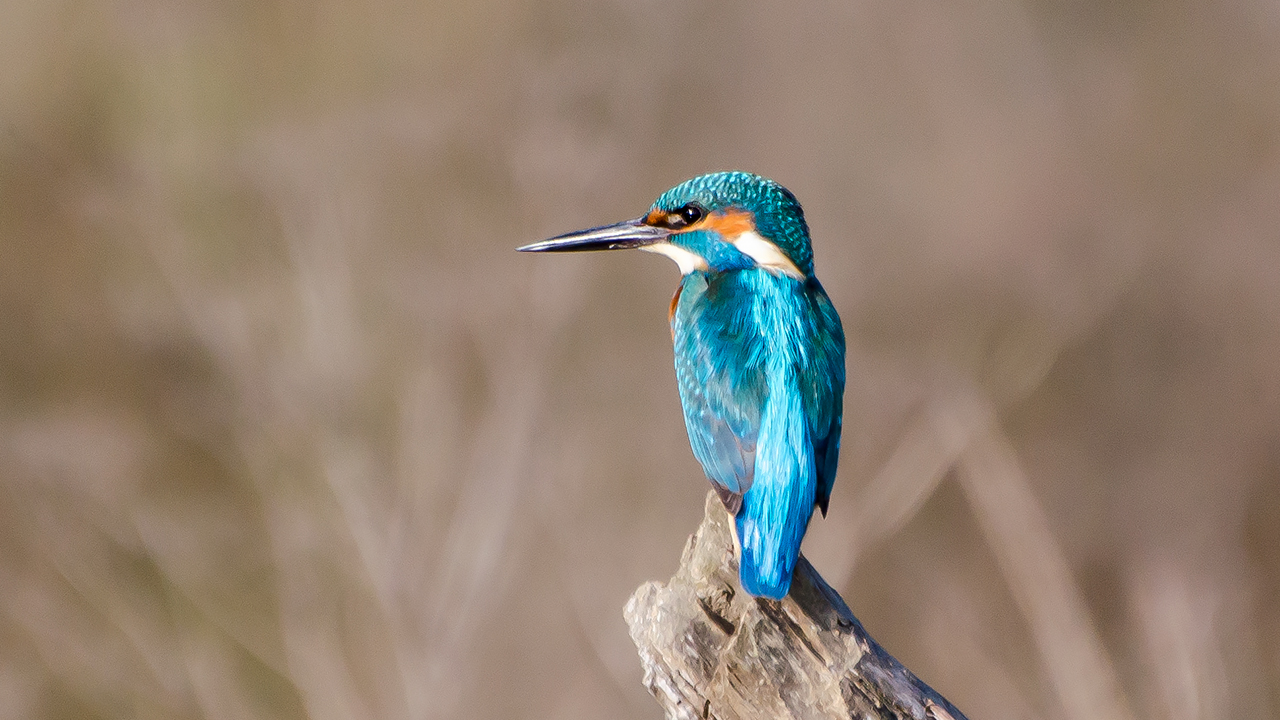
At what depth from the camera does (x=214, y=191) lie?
15.0 feet

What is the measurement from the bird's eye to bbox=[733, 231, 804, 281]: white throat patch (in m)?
0.09

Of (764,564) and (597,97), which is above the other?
(597,97)

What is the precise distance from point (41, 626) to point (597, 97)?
9.32 ft

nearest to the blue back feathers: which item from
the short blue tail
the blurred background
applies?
the short blue tail

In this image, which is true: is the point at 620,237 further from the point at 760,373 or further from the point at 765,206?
the point at 760,373

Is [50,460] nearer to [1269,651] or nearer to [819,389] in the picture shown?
[819,389]

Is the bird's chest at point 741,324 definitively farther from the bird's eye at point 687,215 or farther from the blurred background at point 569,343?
the blurred background at point 569,343

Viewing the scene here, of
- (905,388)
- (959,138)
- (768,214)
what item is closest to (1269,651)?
(905,388)

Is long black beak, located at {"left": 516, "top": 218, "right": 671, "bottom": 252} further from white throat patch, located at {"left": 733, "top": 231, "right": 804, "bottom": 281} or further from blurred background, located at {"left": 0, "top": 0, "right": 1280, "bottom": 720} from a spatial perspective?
blurred background, located at {"left": 0, "top": 0, "right": 1280, "bottom": 720}

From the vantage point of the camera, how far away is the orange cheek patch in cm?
232

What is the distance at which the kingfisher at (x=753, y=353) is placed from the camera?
74.7 inches

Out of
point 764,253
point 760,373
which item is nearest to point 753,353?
point 760,373

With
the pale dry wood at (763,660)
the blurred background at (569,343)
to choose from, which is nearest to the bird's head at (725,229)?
the pale dry wood at (763,660)

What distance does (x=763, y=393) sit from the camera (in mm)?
2064
